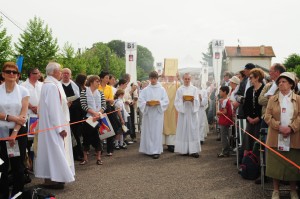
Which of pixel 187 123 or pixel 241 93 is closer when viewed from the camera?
pixel 241 93

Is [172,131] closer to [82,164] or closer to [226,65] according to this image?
[82,164]

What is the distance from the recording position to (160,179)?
22.8 feet

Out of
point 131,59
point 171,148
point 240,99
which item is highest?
point 131,59

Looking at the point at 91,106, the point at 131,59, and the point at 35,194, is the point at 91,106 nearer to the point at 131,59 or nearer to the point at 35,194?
the point at 35,194

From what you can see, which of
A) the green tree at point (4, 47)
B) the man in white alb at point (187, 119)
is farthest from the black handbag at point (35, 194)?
the green tree at point (4, 47)

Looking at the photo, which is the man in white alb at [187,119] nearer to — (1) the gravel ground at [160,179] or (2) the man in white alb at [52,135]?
(1) the gravel ground at [160,179]

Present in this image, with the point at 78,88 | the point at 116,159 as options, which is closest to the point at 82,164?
the point at 116,159

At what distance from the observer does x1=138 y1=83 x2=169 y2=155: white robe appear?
32.0 feet

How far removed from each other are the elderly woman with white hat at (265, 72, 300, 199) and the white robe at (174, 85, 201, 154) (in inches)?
169

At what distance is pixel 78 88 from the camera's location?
28.5ft

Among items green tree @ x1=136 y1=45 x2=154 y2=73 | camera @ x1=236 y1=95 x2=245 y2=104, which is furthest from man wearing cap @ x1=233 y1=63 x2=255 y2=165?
green tree @ x1=136 y1=45 x2=154 y2=73

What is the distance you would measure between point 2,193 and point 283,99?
4.28 meters

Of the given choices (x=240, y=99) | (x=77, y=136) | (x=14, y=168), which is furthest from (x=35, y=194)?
(x=240, y=99)

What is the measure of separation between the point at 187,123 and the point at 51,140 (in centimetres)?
462
